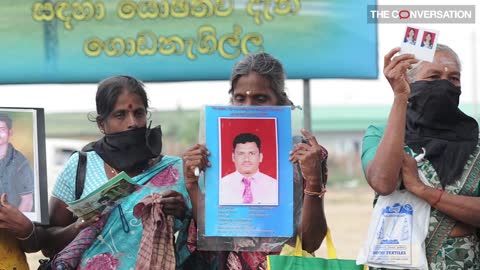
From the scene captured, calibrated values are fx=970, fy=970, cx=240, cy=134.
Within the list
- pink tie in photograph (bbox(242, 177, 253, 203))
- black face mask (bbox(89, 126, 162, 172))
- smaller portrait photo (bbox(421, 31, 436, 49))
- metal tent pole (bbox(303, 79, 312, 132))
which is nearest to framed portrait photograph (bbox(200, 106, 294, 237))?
pink tie in photograph (bbox(242, 177, 253, 203))

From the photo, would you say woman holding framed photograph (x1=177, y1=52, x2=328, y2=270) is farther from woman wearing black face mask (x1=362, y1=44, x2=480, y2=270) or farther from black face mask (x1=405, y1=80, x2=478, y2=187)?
black face mask (x1=405, y1=80, x2=478, y2=187)

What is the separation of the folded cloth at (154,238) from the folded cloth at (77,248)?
0.23 meters

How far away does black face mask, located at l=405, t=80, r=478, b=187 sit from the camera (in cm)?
422

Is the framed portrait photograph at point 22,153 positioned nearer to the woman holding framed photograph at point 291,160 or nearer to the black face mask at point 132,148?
the black face mask at point 132,148

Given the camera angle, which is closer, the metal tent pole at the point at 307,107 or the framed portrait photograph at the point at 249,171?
the framed portrait photograph at the point at 249,171

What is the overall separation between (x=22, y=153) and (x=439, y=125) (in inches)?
77.5

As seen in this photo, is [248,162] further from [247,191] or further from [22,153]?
[22,153]

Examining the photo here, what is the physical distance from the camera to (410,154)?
13.9 feet

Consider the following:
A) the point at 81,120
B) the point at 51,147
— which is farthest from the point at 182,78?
the point at 81,120

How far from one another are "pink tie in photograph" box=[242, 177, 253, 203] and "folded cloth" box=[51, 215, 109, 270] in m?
0.68

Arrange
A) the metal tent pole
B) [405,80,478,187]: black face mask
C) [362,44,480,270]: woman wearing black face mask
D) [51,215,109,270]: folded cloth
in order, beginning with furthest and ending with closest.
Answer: the metal tent pole, [51,215,109,270]: folded cloth, [405,80,478,187]: black face mask, [362,44,480,270]: woman wearing black face mask

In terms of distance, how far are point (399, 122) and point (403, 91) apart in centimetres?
13

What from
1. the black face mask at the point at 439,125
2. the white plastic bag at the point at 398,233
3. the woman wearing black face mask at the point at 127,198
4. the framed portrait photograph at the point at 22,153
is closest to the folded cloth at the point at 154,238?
the woman wearing black face mask at the point at 127,198

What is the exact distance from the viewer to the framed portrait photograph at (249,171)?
4383 millimetres
